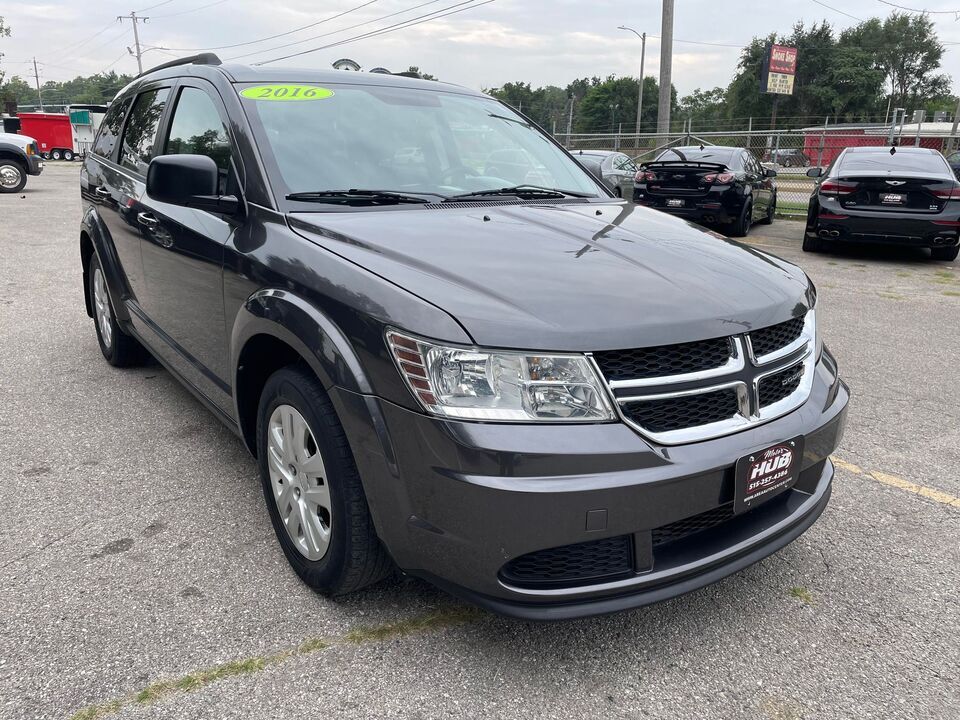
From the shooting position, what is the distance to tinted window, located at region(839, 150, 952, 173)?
31.6ft

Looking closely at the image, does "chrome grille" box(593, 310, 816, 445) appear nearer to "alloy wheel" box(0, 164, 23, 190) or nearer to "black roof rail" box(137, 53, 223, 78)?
"black roof rail" box(137, 53, 223, 78)

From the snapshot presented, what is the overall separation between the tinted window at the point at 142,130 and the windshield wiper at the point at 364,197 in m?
1.54

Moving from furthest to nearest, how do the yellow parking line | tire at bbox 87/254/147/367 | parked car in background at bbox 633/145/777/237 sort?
1. parked car in background at bbox 633/145/777/237
2. tire at bbox 87/254/147/367
3. the yellow parking line

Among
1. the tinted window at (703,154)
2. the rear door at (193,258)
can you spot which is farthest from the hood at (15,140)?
the rear door at (193,258)

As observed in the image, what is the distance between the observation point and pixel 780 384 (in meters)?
2.33

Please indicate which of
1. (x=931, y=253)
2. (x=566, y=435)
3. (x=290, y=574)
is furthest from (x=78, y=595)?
(x=931, y=253)

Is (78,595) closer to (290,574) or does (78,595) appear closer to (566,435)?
(290,574)

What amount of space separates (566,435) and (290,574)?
1.28 metres

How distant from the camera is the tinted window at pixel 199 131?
303cm

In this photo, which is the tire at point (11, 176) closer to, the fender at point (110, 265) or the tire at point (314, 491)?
the fender at point (110, 265)

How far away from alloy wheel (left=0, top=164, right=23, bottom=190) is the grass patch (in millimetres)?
19595

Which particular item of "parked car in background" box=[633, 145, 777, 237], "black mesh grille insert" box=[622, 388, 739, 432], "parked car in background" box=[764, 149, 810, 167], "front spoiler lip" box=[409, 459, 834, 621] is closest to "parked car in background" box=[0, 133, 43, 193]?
"parked car in background" box=[633, 145, 777, 237]

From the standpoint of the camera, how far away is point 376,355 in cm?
204

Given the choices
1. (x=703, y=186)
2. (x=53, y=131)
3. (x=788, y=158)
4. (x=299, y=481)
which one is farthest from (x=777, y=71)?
(x=299, y=481)
